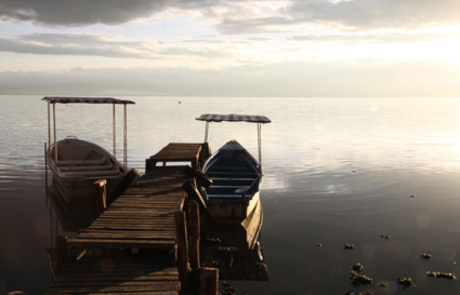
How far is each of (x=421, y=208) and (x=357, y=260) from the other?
22.8 feet

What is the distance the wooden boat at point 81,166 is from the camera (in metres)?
16.6

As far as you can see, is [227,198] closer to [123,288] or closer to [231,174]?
[231,174]

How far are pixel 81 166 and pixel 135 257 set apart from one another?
12.1m

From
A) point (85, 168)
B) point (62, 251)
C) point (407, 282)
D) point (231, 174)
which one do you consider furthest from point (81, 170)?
point (407, 282)

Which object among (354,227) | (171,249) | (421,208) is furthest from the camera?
(421,208)

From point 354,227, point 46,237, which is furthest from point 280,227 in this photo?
point 46,237

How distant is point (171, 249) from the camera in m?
8.89

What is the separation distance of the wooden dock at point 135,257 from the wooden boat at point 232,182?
2.27 metres

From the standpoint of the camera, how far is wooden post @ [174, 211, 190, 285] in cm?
906

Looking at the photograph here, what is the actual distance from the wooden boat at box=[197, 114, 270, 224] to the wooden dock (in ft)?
7.45

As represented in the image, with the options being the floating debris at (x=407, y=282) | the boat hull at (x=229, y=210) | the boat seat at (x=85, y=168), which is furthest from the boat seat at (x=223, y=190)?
the floating debris at (x=407, y=282)

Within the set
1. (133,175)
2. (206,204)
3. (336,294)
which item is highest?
(133,175)

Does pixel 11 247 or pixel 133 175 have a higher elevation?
pixel 133 175

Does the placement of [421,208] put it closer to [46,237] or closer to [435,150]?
[46,237]
